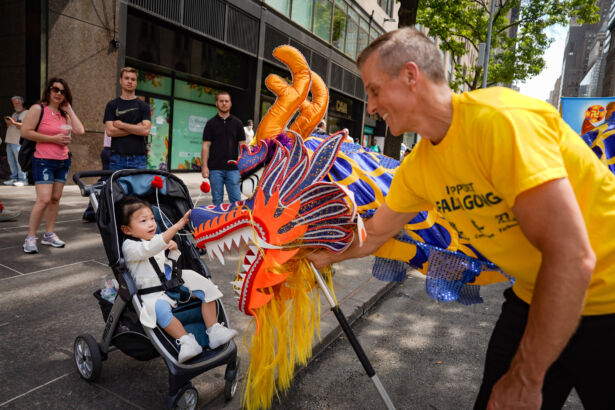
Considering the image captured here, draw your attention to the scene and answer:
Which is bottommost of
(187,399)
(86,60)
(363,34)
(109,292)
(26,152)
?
(187,399)

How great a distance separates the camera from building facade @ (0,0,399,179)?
8.42 meters

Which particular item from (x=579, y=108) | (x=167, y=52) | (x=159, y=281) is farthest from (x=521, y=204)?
(x=167, y=52)

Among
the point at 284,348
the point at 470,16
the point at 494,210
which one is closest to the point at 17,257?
the point at 284,348

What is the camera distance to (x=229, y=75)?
518 inches

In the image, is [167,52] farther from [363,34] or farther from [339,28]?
[363,34]

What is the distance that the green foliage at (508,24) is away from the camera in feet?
52.9

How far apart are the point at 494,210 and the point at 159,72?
1152 centimetres

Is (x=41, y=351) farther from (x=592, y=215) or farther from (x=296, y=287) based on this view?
Answer: (x=592, y=215)

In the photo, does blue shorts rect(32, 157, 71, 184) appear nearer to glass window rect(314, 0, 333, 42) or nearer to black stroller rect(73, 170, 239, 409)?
black stroller rect(73, 170, 239, 409)

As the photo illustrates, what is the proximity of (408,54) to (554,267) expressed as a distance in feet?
2.59

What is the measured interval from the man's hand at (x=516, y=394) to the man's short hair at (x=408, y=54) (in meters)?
0.96

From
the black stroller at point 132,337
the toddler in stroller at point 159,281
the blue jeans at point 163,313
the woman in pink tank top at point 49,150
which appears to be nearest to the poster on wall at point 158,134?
the woman in pink tank top at point 49,150

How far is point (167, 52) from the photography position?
10.9m

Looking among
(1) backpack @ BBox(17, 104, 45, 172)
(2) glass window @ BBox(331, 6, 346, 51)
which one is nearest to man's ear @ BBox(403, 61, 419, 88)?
(1) backpack @ BBox(17, 104, 45, 172)
